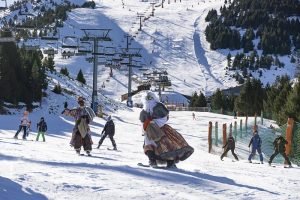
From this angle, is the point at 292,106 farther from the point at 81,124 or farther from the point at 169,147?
the point at 169,147

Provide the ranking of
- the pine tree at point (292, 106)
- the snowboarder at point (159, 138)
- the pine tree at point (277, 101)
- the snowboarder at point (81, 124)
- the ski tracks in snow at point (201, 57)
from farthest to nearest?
the ski tracks in snow at point (201, 57)
the pine tree at point (277, 101)
the pine tree at point (292, 106)
the snowboarder at point (81, 124)
the snowboarder at point (159, 138)

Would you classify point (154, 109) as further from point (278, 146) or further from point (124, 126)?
point (124, 126)

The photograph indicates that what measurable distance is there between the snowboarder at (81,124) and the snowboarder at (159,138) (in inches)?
106

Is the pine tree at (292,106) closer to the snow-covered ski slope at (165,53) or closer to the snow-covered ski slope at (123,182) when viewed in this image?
the snow-covered ski slope at (123,182)

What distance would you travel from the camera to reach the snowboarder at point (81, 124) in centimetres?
1457

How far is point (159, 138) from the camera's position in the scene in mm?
12070

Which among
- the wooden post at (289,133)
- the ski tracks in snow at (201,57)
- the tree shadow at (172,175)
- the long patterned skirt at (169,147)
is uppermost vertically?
the long patterned skirt at (169,147)

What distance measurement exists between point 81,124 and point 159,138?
3232 millimetres

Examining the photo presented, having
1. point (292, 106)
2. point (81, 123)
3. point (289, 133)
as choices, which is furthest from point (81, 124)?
point (292, 106)

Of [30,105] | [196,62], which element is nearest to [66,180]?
[30,105]

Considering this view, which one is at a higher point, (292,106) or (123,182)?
(123,182)

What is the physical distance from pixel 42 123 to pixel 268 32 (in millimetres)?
167780

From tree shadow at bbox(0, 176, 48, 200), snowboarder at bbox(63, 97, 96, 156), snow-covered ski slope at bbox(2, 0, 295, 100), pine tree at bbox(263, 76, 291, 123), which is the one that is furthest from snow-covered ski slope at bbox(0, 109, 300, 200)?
snow-covered ski slope at bbox(2, 0, 295, 100)

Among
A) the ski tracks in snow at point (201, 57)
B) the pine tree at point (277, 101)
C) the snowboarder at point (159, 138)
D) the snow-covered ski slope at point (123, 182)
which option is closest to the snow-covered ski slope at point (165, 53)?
the ski tracks in snow at point (201, 57)
